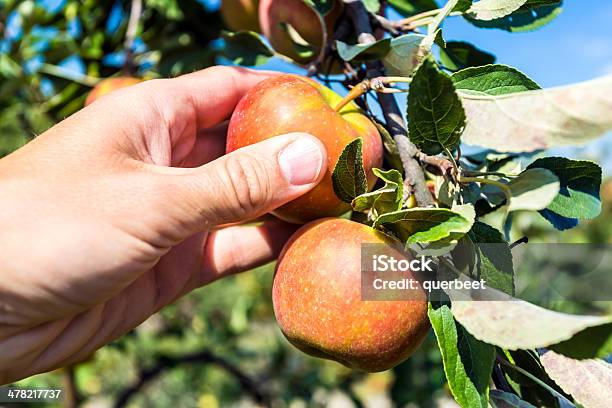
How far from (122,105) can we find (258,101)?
0.27 meters

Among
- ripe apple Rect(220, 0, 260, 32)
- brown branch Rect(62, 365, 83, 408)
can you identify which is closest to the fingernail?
ripe apple Rect(220, 0, 260, 32)

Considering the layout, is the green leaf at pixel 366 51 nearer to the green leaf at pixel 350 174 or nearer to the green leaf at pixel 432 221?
the green leaf at pixel 350 174

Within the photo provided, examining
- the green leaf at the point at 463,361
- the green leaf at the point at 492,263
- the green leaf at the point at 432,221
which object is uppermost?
the green leaf at the point at 432,221

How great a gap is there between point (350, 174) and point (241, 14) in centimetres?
80

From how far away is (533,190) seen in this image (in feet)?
2.44

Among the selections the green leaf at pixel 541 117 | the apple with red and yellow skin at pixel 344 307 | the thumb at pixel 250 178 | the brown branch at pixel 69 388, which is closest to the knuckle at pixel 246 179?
the thumb at pixel 250 178

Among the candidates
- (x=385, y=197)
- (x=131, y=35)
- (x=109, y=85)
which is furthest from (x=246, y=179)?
(x=131, y=35)

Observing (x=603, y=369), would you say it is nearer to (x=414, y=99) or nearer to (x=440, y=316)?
(x=440, y=316)

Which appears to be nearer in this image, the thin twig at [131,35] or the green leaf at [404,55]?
the green leaf at [404,55]

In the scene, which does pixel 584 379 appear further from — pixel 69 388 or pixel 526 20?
pixel 69 388

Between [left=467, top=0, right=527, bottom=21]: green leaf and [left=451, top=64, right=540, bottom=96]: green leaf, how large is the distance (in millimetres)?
138

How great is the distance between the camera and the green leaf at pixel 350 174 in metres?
0.88

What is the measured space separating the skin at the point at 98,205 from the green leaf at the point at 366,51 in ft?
0.55

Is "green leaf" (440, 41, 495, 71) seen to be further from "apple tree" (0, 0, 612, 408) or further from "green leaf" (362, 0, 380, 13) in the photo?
"green leaf" (362, 0, 380, 13)
